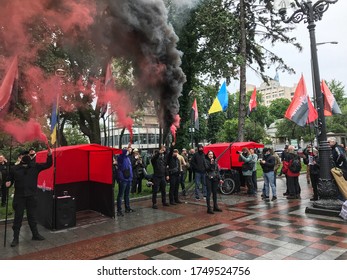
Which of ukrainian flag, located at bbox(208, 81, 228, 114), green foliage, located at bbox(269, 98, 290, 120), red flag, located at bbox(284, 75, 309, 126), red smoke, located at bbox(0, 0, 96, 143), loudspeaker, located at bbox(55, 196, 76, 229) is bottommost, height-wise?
loudspeaker, located at bbox(55, 196, 76, 229)

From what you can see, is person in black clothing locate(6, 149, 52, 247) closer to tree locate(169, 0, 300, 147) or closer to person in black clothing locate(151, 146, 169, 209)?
person in black clothing locate(151, 146, 169, 209)

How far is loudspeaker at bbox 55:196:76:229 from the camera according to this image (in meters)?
6.86

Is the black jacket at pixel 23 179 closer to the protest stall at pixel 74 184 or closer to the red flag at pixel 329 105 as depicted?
the protest stall at pixel 74 184

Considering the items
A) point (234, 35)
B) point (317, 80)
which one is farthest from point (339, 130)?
point (317, 80)

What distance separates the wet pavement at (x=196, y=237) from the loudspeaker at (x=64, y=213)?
0.60ft

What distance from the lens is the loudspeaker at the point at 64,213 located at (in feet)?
22.5

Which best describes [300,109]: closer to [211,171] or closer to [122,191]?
[211,171]

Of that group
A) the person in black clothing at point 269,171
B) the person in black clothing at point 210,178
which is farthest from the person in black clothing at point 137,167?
the person in black clothing at point 269,171

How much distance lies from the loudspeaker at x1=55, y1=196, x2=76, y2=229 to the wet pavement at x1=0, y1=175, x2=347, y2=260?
0.18 meters

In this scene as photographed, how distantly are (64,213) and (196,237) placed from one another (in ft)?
10.9

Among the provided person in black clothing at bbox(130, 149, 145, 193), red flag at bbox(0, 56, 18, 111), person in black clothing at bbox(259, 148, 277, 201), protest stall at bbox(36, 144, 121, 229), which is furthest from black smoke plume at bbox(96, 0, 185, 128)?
person in black clothing at bbox(259, 148, 277, 201)

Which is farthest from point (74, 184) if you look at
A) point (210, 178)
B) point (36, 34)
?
point (36, 34)

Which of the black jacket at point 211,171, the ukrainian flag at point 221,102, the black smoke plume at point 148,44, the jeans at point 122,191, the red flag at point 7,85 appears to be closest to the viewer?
the red flag at point 7,85

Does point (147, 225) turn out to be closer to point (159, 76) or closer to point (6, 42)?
point (159, 76)
